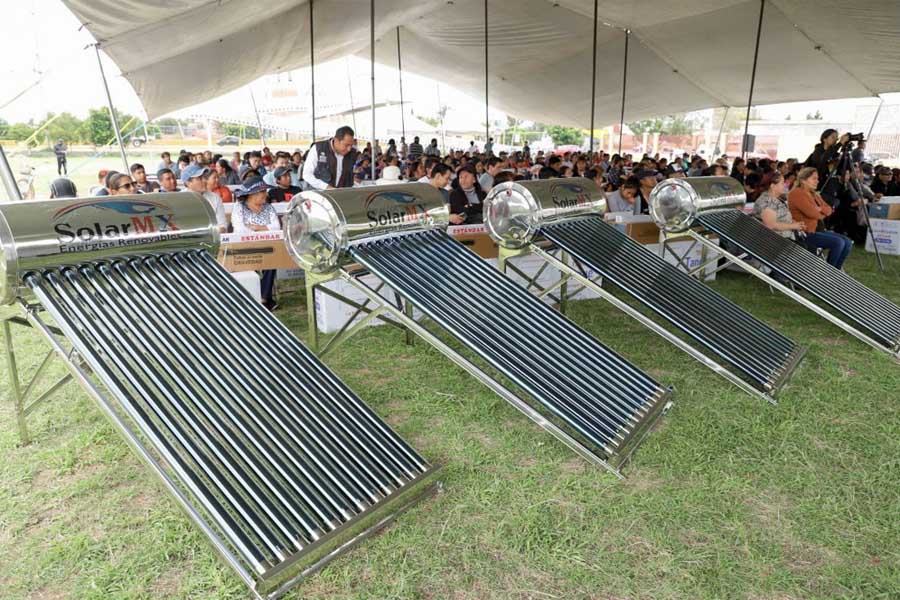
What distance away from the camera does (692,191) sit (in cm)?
649

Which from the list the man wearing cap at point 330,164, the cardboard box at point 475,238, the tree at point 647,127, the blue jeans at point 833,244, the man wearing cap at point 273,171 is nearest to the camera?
the cardboard box at point 475,238

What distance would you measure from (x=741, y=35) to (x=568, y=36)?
431 centimetres

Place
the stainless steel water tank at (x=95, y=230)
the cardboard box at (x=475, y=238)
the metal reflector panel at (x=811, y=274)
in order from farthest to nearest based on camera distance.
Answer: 1. the cardboard box at (x=475, y=238)
2. the metal reflector panel at (x=811, y=274)
3. the stainless steel water tank at (x=95, y=230)

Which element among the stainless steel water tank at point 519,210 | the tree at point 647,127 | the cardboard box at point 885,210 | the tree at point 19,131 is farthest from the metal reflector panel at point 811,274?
the tree at point 647,127

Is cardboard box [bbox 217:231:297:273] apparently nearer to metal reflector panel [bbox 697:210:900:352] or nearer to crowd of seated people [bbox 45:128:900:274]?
crowd of seated people [bbox 45:128:900:274]

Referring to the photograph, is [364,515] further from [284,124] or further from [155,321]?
[284,124]

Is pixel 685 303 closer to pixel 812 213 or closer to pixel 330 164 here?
pixel 812 213

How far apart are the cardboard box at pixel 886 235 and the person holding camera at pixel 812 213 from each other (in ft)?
12.2

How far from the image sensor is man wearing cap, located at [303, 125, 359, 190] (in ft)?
26.8

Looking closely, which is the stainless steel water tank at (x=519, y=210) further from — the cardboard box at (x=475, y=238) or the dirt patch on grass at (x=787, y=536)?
the dirt patch on grass at (x=787, y=536)

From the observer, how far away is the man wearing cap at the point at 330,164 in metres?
8.16

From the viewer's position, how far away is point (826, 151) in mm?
10289

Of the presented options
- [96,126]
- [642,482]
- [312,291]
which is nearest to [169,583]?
[312,291]

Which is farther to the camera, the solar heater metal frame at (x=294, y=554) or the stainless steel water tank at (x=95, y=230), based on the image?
the stainless steel water tank at (x=95, y=230)
